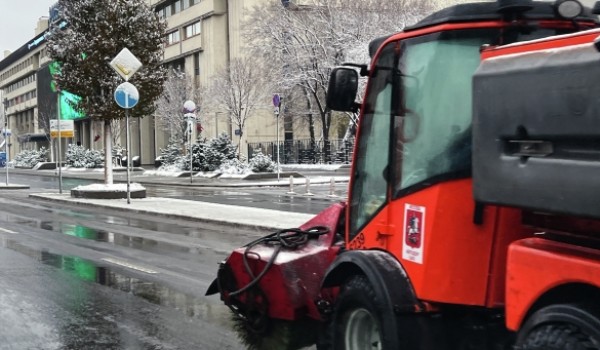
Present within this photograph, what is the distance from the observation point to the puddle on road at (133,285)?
6801 millimetres

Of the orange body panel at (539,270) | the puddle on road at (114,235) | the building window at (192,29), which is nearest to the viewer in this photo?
the orange body panel at (539,270)

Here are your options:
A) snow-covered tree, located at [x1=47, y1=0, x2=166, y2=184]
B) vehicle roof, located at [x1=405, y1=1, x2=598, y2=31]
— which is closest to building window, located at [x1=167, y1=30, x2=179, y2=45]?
snow-covered tree, located at [x1=47, y1=0, x2=166, y2=184]

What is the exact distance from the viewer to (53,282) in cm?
823

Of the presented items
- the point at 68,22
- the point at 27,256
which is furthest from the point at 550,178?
the point at 68,22

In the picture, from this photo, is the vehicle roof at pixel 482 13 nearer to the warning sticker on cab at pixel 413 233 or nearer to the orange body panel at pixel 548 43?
the orange body panel at pixel 548 43

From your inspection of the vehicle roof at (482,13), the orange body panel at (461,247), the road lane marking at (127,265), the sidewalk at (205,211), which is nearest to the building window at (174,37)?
the sidewalk at (205,211)

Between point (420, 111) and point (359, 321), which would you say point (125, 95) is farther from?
point (420, 111)

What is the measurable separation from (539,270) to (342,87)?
182 cm

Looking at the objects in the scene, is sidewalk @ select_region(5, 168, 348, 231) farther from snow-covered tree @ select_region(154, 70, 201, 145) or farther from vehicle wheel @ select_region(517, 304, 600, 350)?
snow-covered tree @ select_region(154, 70, 201, 145)

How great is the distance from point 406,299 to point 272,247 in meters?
2.23

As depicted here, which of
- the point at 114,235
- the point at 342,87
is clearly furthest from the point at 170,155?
the point at 342,87

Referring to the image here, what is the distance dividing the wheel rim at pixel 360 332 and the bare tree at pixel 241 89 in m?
45.3

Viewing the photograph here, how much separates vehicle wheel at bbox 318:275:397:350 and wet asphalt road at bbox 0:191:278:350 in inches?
63.9

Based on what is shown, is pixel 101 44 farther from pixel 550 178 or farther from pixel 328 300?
pixel 550 178
